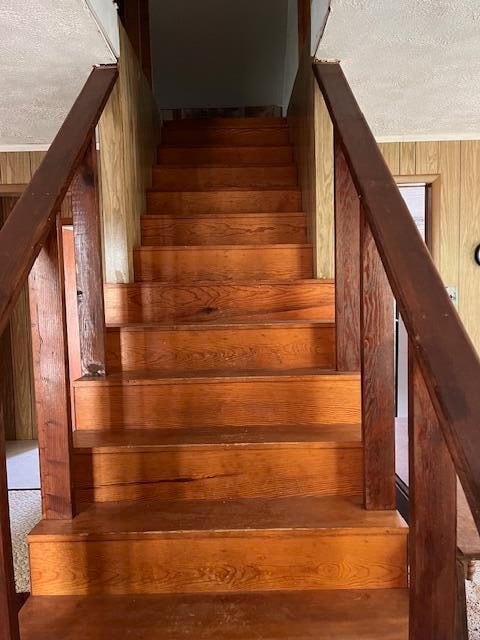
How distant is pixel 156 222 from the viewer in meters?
2.51

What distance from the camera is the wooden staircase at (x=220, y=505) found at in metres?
1.28

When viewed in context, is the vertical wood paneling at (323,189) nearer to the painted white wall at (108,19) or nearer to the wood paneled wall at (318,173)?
the wood paneled wall at (318,173)

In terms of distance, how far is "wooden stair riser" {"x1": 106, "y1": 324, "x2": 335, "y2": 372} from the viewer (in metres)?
1.91

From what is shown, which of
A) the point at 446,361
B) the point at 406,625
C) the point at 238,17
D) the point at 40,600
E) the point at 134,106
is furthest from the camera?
the point at 238,17

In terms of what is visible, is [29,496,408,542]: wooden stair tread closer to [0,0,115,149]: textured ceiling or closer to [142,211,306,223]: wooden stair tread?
[142,211,306,223]: wooden stair tread

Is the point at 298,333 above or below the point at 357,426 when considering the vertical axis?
above

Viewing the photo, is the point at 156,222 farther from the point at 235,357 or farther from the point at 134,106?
the point at 235,357

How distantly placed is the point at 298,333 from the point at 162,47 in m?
3.89

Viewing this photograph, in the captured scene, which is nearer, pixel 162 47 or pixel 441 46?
pixel 441 46

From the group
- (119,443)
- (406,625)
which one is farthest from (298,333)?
(406,625)

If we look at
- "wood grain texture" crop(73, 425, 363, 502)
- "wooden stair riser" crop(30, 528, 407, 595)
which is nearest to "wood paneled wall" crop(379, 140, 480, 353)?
"wood grain texture" crop(73, 425, 363, 502)

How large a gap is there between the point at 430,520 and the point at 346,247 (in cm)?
96

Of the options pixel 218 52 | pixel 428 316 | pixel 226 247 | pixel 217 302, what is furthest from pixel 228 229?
pixel 218 52

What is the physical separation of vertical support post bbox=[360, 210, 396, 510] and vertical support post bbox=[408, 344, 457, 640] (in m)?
0.35
